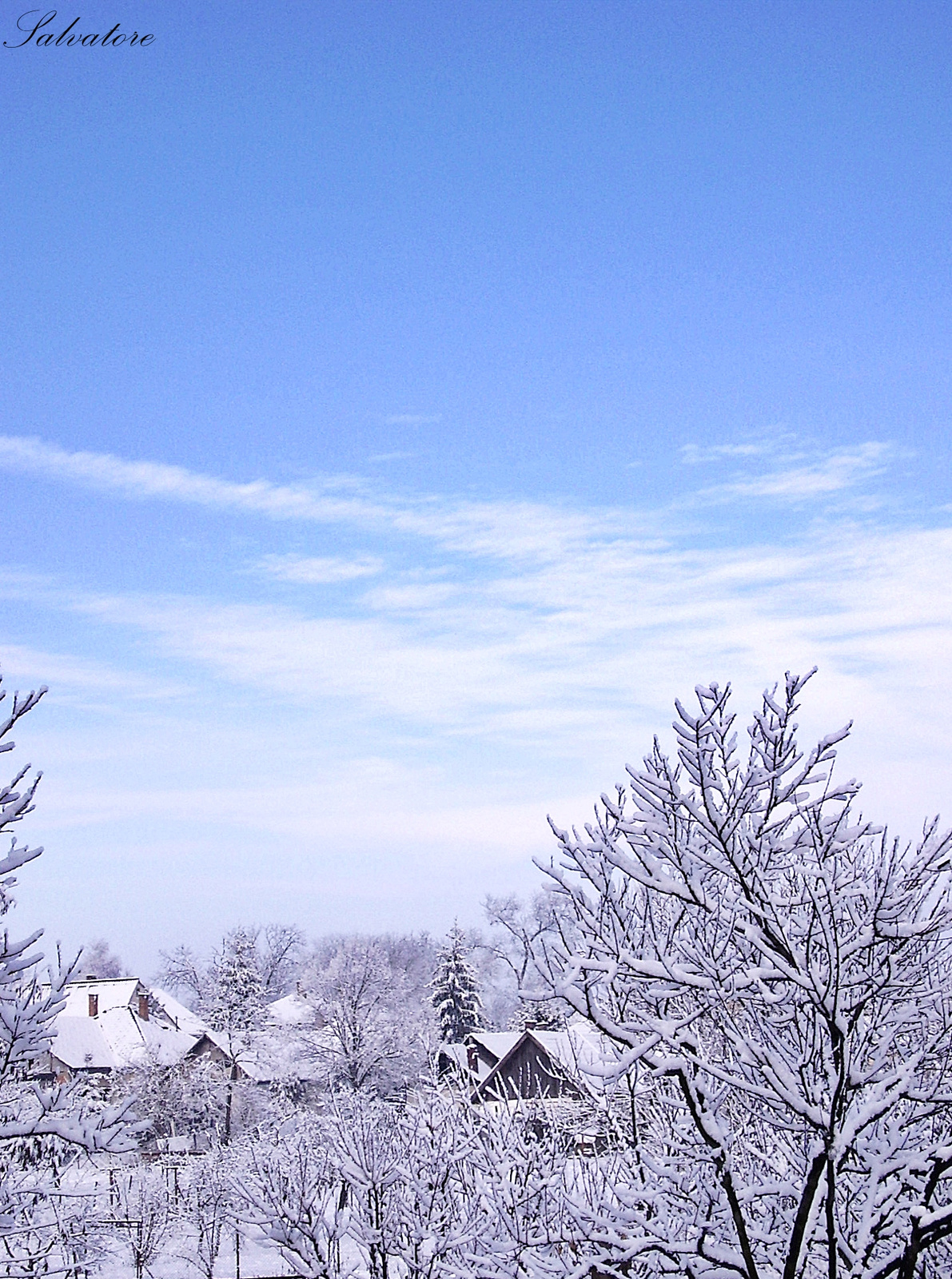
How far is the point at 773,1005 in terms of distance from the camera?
6535mm

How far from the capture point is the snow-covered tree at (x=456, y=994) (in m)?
60.1

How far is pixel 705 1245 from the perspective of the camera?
20.4 feet

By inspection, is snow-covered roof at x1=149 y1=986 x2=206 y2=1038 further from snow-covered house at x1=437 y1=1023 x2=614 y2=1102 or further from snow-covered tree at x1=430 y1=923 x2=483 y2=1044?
snow-covered house at x1=437 y1=1023 x2=614 y2=1102

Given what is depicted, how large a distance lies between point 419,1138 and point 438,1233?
4.05 feet

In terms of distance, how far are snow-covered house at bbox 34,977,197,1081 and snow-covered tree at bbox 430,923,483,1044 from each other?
13.6 meters

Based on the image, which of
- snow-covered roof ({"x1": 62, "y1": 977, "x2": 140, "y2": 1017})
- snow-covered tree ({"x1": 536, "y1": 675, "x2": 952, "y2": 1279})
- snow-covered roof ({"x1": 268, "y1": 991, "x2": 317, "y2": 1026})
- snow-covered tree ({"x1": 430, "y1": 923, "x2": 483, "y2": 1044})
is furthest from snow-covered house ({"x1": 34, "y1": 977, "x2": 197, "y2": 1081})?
snow-covered tree ({"x1": 536, "y1": 675, "x2": 952, "y2": 1279})

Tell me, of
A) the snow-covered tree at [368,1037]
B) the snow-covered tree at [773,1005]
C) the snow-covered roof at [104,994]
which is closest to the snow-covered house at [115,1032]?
the snow-covered roof at [104,994]

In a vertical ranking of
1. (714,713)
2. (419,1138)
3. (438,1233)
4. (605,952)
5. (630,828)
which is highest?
(714,713)

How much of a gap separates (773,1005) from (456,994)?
57.3 meters

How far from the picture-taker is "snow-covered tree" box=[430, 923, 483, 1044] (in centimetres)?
6009

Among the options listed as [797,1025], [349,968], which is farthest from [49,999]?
[349,968]

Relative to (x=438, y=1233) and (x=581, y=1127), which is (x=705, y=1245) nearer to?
(x=581, y=1127)

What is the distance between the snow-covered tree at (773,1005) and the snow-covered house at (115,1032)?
45549 millimetres

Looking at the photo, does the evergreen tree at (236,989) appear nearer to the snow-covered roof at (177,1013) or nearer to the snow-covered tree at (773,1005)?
the snow-covered roof at (177,1013)
